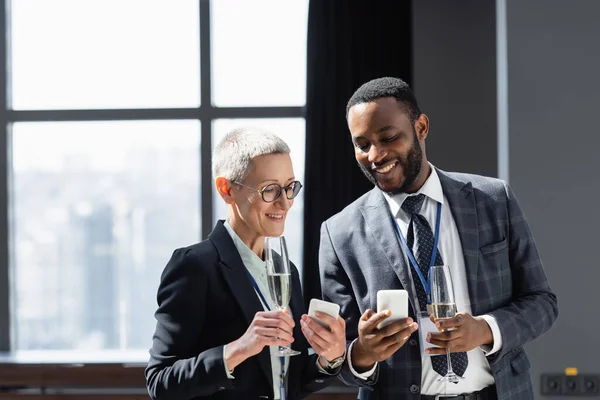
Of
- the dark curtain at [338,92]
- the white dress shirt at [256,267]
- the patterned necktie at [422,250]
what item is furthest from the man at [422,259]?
the dark curtain at [338,92]

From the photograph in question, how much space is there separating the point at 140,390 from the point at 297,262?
1.33 m

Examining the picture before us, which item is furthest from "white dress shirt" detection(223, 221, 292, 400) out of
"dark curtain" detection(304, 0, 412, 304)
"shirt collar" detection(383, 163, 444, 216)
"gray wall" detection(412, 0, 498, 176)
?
"gray wall" detection(412, 0, 498, 176)

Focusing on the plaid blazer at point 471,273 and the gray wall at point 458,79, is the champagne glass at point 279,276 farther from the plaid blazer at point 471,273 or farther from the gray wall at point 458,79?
the gray wall at point 458,79

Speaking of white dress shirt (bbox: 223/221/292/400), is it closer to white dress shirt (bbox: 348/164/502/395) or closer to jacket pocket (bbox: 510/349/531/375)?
white dress shirt (bbox: 348/164/502/395)

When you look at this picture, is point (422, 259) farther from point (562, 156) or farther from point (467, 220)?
point (562, 156)

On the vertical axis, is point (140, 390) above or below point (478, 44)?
below

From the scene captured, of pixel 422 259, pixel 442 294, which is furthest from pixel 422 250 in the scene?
pixel 442 294

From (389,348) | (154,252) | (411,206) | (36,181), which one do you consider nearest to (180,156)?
(154,252)

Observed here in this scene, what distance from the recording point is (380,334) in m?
1.80

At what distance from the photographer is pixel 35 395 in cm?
431

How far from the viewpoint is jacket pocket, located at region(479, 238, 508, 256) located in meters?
2.05

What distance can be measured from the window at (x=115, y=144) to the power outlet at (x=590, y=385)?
2117 mm

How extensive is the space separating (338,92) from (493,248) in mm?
2896

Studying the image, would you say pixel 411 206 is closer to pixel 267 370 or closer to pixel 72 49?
pixel 267 370
